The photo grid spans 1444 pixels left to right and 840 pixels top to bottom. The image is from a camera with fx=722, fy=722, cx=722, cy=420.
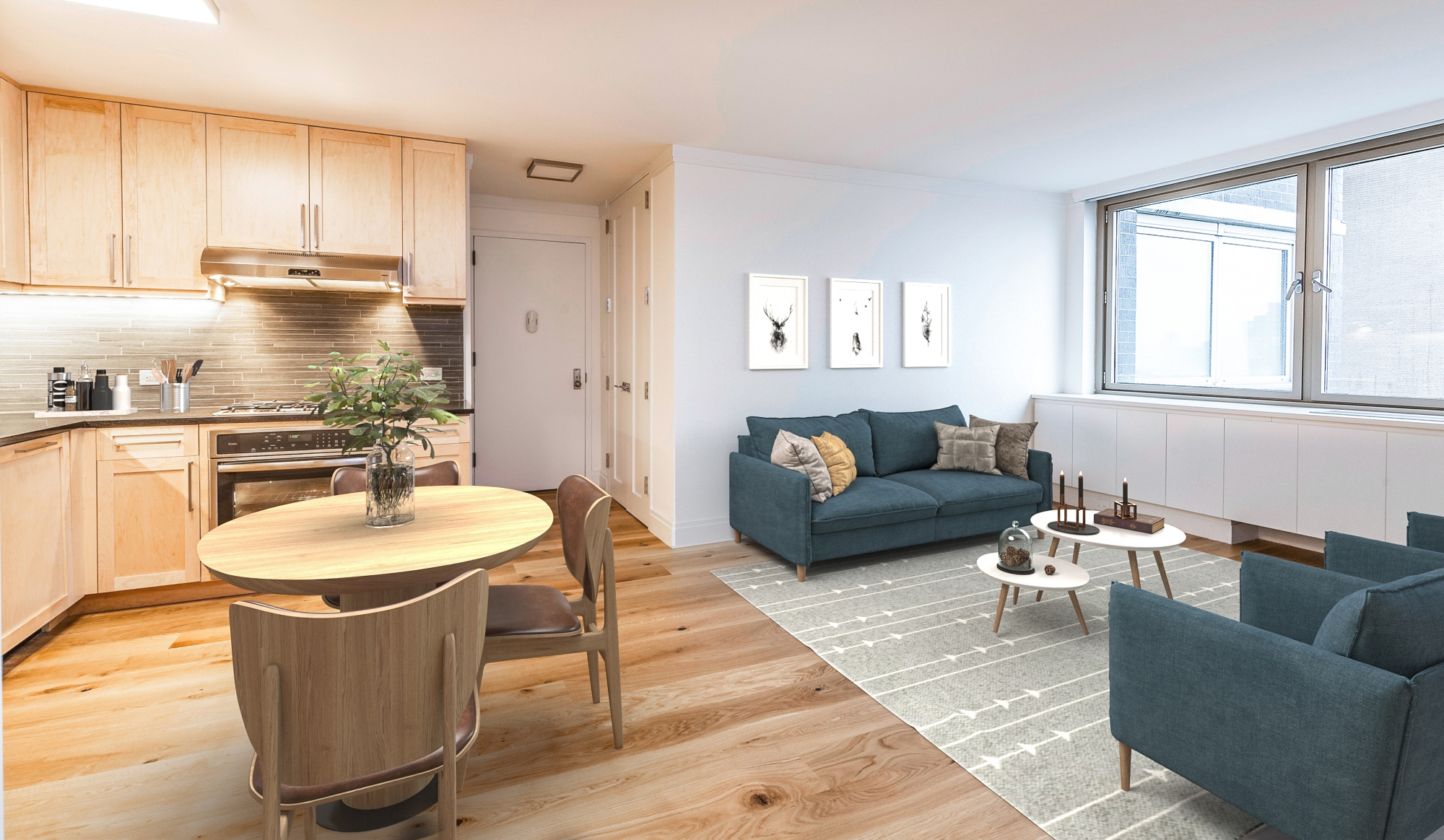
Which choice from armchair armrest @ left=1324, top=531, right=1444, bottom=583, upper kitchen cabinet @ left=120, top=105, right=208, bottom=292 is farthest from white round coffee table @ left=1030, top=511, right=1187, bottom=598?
upper kitchen cabinet @ left=120, top=105, right=208, bottom=292

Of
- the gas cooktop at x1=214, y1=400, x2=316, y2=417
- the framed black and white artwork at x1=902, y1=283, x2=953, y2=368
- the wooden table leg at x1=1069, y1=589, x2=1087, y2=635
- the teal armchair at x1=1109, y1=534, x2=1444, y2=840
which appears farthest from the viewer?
the framed black and white artwork at x1=902, y1=283, x2=953, y2=368

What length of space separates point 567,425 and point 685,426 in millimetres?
2025

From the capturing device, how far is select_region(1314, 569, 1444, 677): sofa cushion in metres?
1.55

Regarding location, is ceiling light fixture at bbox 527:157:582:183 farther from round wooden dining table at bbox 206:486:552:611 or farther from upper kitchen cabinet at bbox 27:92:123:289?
round wooden dining table at bbox 206:486:552:611

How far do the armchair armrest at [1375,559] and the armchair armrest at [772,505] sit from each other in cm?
218

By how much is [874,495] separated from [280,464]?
326 cm

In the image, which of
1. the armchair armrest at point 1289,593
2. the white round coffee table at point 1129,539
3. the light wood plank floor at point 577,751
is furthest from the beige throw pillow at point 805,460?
the armchair armrest at point 1289,593

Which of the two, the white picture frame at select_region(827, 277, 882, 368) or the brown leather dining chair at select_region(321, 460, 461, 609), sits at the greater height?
A: the white picture frame at select_region(827, 277, 882, 368)

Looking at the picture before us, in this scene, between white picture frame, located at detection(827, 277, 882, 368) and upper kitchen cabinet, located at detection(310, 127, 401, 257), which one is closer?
upper kitchen cabinet, located at detection(310, 127, 401, 257)

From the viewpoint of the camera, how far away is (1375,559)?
2344 millimetres

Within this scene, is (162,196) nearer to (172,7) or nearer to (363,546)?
(172,7)

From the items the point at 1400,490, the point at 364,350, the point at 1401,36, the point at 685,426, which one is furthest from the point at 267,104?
the point at 1400,490

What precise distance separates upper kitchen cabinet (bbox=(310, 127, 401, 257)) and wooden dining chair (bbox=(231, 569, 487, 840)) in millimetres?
3380

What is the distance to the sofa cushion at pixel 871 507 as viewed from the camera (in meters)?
4.04
